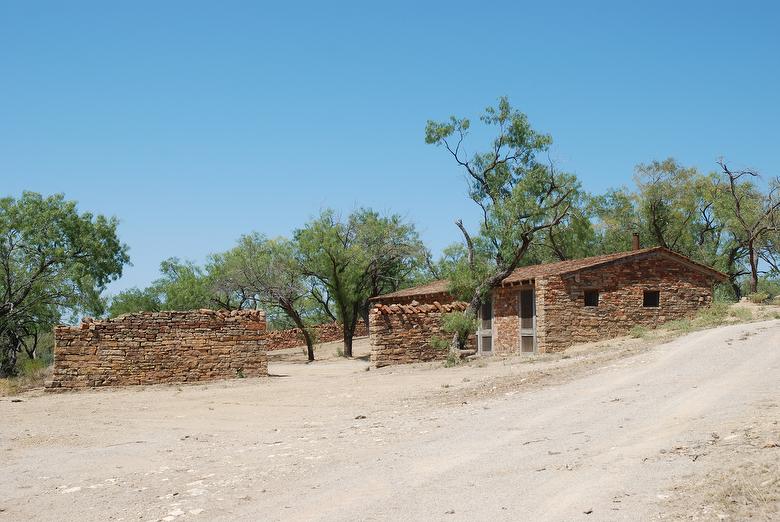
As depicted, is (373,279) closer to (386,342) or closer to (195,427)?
(386,342)

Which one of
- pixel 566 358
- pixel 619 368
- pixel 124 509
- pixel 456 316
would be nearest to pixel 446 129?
pixel 456 316

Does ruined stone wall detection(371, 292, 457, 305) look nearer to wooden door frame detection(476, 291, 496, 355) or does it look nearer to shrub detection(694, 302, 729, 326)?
wooden door frame detection(476, 291, 496, 355)

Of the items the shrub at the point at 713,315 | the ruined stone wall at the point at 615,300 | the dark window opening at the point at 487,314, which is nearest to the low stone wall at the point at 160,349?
the dark window opening at the point at 487,314

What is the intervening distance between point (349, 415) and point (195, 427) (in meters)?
2.85

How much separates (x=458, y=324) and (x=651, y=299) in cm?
662

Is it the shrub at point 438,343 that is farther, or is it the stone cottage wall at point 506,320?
the stone cottage wall at point 506,320

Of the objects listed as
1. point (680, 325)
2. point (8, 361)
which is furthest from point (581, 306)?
point (8, 361)

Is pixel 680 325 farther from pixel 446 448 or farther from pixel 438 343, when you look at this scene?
pixel 446 448

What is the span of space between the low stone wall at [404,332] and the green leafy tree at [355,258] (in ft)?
35.5

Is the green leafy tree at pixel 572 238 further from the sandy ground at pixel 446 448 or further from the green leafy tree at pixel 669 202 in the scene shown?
the sandy ground at pixel 446 448

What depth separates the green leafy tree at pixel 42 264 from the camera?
29.9 meters

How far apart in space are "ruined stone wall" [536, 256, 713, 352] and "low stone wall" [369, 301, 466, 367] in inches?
131

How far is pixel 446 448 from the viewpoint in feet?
31.9

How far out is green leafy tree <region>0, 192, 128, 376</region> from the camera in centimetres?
2994
